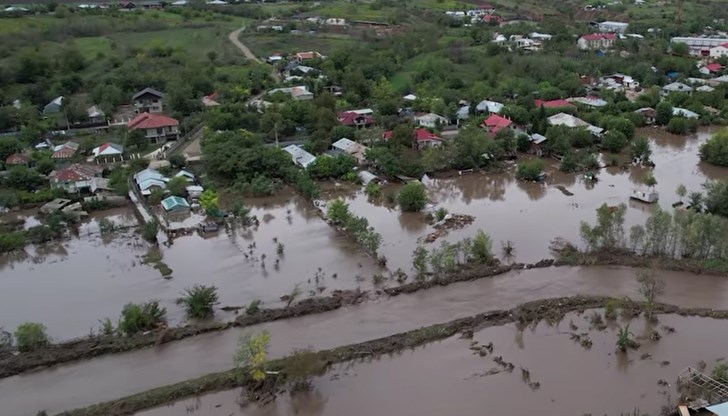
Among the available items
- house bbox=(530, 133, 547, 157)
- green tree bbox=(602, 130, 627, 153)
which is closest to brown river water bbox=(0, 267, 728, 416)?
house bbox=(530, 133, 547, 157)

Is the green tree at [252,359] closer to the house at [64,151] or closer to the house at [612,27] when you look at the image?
the house at [64,151]

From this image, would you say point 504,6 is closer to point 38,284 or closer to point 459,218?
point 459,218

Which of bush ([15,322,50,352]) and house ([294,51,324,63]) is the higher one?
house ([294,51,324,63])

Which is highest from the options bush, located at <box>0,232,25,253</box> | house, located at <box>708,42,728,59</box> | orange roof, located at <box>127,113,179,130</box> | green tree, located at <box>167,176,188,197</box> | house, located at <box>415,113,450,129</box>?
house, located at <box>708,42,728,59</box>

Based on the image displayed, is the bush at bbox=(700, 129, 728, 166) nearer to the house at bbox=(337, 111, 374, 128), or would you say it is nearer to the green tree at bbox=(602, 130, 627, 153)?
the green tree at bbox=(602, 130, 627, 153)

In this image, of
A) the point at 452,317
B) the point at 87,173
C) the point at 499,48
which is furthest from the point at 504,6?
the point at 452,317

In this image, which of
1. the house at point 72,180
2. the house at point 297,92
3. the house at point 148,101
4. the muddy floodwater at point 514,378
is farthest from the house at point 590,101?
the house at point 72,180
